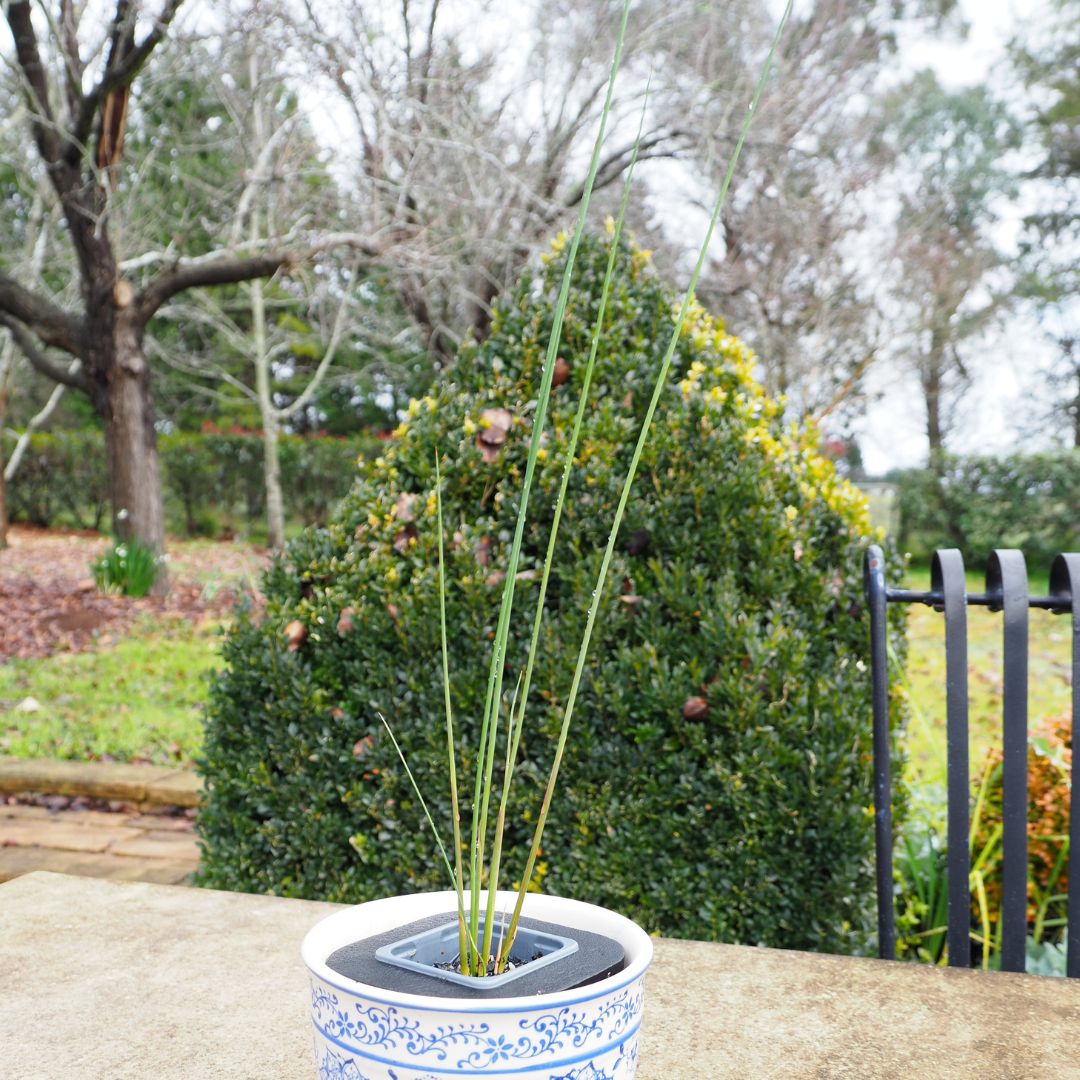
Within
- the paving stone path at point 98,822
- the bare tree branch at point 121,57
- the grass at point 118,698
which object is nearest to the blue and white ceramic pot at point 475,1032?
the paving stone path at point 98,822

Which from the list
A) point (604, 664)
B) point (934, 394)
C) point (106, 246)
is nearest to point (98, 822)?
point (604, 664)

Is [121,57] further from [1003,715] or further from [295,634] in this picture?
[1003,715]

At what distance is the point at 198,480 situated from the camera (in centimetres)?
1380

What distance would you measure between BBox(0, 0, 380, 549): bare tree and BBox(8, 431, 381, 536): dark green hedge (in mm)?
4939

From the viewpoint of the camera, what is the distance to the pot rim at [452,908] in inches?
22.5

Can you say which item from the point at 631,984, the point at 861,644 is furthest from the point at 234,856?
the point at 631,984

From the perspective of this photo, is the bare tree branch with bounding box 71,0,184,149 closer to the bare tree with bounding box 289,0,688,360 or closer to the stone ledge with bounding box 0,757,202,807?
the bare tree with bounding box 289,0,688,360

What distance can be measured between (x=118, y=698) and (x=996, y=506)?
1063cm

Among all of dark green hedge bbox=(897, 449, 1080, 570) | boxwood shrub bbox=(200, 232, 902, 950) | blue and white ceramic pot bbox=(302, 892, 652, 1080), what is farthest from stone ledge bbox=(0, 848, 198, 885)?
dark green hedge bbox=(897, 449, 1080, 570)

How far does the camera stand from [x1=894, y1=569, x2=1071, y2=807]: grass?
344 centimetres

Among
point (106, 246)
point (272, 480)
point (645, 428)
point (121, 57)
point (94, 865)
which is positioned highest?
point (121, 57)

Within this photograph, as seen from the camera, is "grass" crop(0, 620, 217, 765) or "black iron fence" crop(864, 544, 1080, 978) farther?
"grass" crop(0, 620, 217, 765)

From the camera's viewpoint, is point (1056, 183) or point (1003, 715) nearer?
point (1003, 715)

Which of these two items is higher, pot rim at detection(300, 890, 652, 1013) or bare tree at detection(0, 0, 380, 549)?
bare tree at detection(0, 0, 380, 549)
